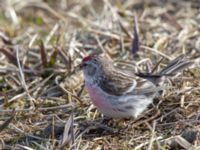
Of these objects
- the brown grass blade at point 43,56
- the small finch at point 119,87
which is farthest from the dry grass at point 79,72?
the small finch at point 119,87

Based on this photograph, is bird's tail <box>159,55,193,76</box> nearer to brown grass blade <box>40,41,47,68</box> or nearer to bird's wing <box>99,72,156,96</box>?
bird's wing <box>99,72,156,96</box>

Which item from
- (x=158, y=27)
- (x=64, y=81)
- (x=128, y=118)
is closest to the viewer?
(x=128, y=118)

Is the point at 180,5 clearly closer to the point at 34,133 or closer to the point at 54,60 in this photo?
the point at 54,60

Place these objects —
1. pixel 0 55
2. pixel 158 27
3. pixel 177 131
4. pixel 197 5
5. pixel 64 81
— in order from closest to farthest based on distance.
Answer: pixel 177 131
pixel 64 81
pixel 0 55
pixel 158 27
pixel 197 5

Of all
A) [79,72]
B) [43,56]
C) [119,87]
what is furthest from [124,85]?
[43,56]

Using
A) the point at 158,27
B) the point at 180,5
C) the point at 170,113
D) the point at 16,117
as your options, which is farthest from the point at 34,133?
the point at 180,5

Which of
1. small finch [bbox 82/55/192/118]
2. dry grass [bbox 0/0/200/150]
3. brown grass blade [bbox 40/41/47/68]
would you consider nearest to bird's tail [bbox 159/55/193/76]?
small finch [bbox 82/55/192/118]

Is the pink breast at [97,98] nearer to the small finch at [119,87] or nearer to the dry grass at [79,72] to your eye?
the small finch at [119,87]
